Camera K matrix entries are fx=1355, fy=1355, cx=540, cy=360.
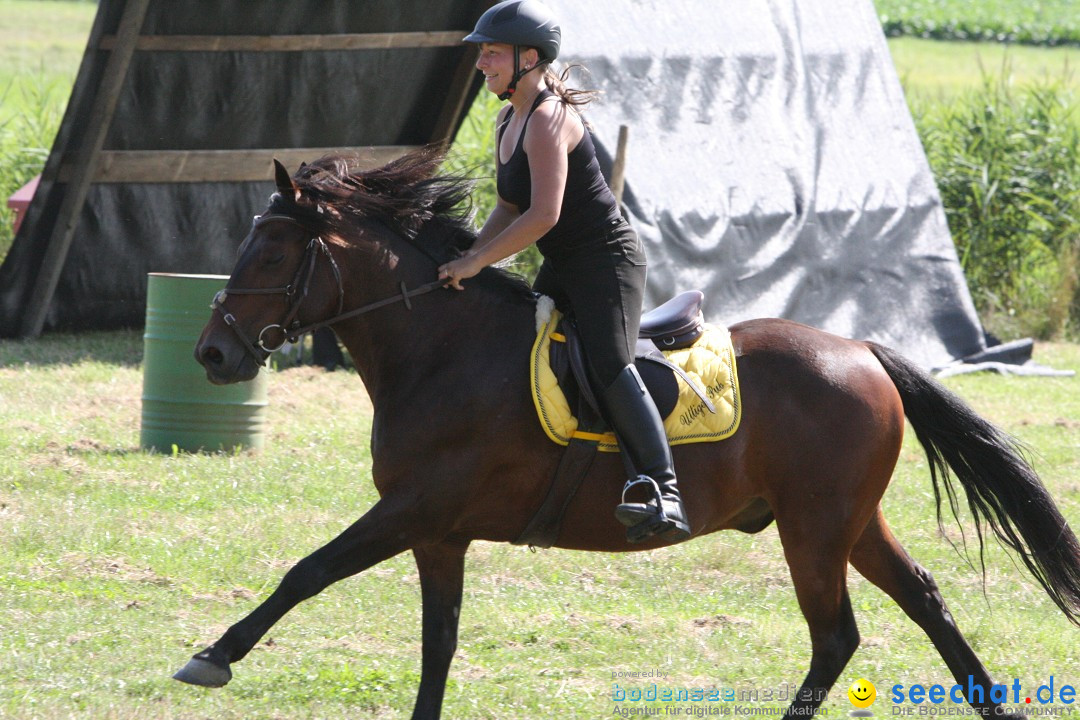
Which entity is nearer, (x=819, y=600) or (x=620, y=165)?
(x=819, y=600)

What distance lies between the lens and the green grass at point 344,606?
205 inches

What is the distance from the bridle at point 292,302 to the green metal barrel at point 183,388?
13.8 ft

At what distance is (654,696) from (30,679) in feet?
7.77

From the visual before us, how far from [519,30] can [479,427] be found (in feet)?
4.50

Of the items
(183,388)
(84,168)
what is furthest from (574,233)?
(84,168)

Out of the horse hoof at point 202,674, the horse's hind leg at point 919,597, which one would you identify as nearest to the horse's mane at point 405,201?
the horse hoof at point 202,674

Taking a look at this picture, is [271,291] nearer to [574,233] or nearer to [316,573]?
[316,573]

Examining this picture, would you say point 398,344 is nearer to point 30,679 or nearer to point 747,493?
point 747,493

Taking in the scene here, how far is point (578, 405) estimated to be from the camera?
4.82m

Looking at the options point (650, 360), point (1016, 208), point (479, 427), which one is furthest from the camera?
point (1016, 208)

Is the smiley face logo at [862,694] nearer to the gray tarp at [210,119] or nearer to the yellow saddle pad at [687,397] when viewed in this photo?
the yellow saddle pad at [687,397]

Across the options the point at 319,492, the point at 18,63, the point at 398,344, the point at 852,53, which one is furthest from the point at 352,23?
the point at 18,63

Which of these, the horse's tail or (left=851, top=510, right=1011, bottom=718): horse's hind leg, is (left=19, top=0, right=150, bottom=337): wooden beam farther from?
(left=851, top=510, right=1011, bottom=718): horse's hind leg

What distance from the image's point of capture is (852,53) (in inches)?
542
